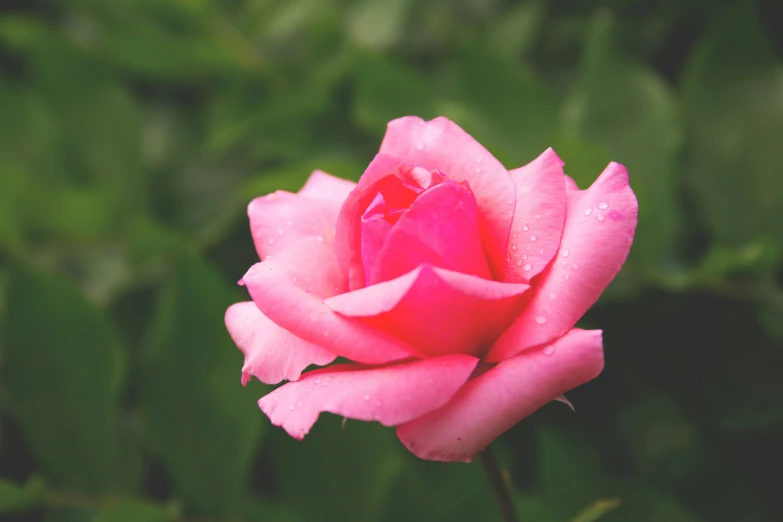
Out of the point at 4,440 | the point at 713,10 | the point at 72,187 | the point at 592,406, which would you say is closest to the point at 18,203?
the point at 72,187

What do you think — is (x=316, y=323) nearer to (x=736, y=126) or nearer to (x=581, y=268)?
(x=581, y=268)

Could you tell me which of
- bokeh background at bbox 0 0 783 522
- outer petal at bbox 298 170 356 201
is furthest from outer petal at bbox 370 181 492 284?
bokeh background at bbox 0 0 783 522

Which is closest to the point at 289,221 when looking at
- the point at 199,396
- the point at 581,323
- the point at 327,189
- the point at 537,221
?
the point at 327,189

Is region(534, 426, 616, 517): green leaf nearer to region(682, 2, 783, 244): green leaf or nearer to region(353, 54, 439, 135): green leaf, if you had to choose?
region(682, 2, 783, 244): green leaf

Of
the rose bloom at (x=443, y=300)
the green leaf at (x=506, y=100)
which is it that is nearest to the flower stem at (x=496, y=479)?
the rose bloom at (x=443, y=300)

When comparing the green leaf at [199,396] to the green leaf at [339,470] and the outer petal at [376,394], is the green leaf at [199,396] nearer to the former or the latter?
the green leaf at [339,470]

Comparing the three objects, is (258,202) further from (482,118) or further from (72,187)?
(72,187)
